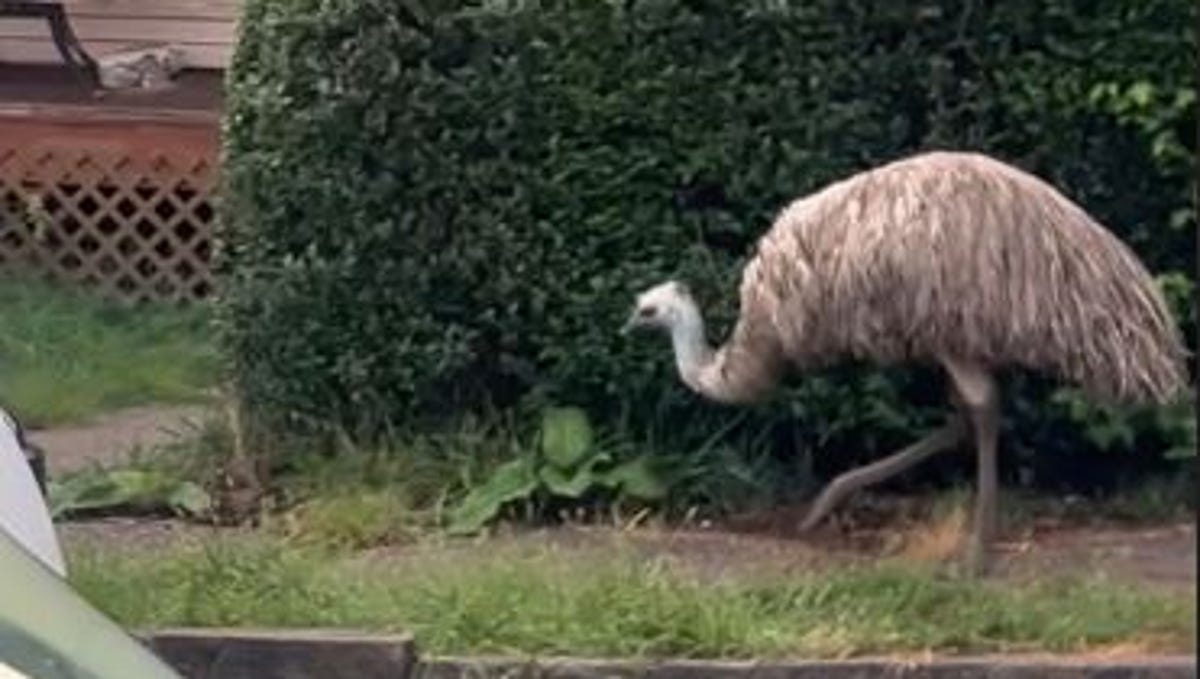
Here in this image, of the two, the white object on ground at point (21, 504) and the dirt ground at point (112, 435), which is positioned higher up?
the white object on ground at point (21, 504)

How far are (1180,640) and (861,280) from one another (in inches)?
51.8

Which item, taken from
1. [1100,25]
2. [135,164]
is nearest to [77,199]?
[135,164]

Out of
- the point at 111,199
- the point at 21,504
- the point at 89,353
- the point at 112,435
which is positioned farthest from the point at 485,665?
the point at 111,199

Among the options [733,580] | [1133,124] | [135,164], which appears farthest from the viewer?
[135,164]

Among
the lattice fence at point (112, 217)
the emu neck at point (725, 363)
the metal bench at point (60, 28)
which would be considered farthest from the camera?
the metal bench at point (60, 28)

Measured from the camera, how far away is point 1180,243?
10.9m

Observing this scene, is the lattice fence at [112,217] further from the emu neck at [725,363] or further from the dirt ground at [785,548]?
the emu neck at [725,363]

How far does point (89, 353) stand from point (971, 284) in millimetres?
4969

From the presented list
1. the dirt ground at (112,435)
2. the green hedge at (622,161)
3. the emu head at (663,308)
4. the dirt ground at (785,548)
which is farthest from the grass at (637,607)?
the dirt ground at (112,435)

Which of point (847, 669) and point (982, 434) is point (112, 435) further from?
point (847, 669)

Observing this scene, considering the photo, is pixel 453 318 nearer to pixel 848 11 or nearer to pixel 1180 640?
pixel 848 11

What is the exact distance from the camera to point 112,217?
15.2 m

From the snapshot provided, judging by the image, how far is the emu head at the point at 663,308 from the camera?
34.6ft

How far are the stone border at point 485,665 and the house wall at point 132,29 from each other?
7.41m
